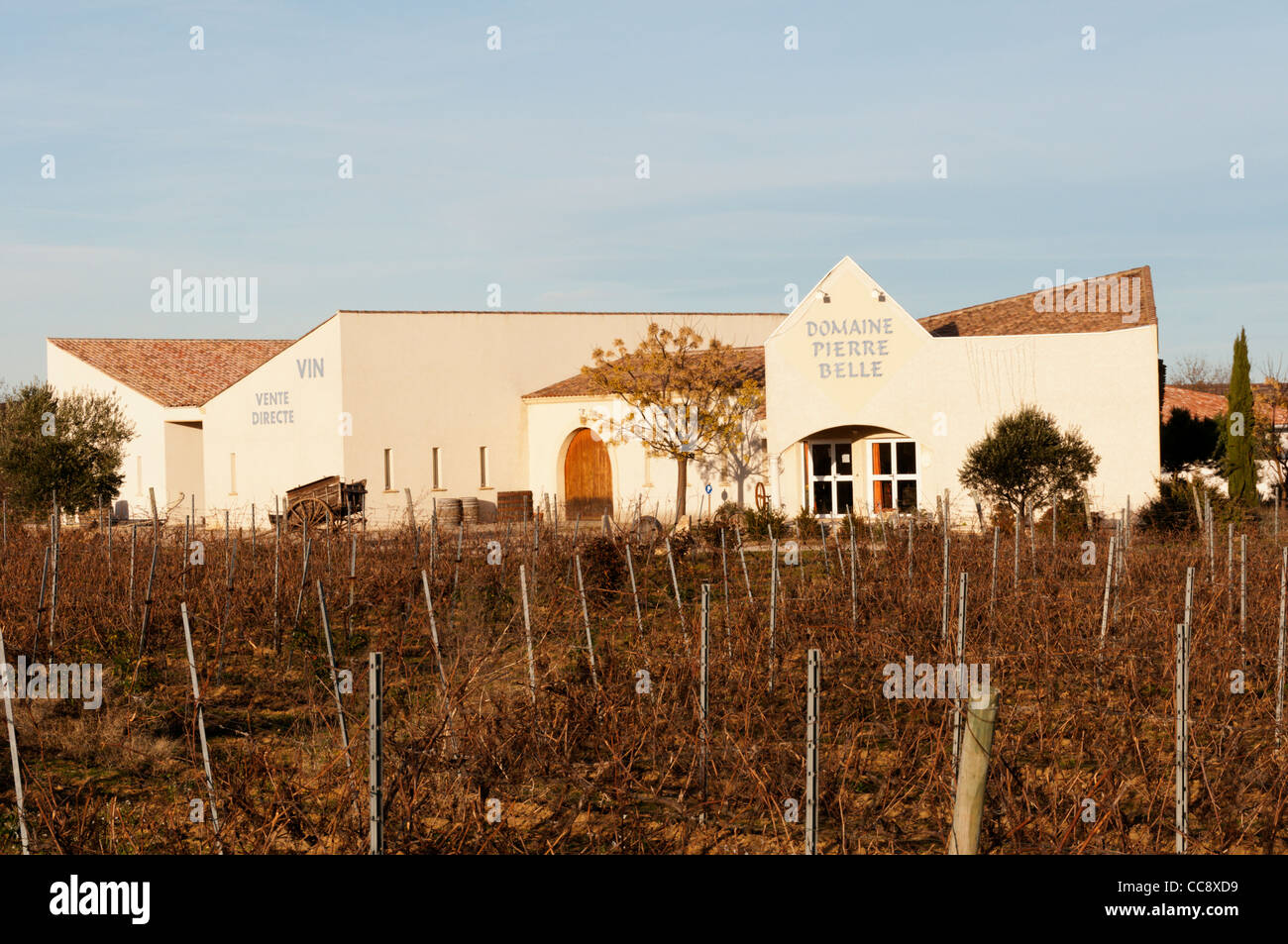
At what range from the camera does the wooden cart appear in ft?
93.6

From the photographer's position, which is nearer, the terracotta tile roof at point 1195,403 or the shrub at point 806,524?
the shrub at point 806,524

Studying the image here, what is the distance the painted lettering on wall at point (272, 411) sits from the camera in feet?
108

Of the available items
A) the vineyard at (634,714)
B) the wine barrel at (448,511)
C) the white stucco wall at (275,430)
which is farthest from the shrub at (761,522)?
the white stucco wall at (275,430)

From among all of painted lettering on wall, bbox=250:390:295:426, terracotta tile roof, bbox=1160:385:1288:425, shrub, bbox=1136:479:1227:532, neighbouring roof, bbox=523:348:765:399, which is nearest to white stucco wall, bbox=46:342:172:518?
painted lettering on wall, bbox=250:390:295:426

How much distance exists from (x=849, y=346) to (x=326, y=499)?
12.6 m

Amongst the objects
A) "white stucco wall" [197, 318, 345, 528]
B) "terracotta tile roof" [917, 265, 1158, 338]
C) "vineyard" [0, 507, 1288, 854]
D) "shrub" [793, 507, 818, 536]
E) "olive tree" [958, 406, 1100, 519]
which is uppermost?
"terracotta tile roof" [917, 265, 1158, 338]

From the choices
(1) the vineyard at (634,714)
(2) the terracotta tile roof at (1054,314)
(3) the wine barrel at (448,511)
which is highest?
(2) the terracotta tile roof at (1054,314)

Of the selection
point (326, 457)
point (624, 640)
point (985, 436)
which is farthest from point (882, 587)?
point (326, 457)

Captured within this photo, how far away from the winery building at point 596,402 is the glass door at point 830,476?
0.14ft

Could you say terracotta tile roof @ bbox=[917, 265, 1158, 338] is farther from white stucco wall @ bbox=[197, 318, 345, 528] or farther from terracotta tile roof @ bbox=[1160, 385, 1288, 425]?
white stucco wall @ bbox=[197, 318, 345, 528]

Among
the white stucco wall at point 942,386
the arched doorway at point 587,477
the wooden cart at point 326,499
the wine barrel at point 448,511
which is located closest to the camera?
the white stucco wall at point 942,386

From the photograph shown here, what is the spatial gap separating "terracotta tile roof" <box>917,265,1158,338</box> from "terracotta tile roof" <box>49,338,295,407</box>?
67.5ft

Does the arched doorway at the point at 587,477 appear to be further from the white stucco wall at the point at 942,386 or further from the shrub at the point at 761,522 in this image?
the shrub at the point at 761,522

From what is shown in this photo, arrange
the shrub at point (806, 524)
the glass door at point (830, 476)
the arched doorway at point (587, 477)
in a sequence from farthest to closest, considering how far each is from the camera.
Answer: the arched doorway at point (587, 477)
the glass door at point (830, 476)
the shrub at point (806, 524)
